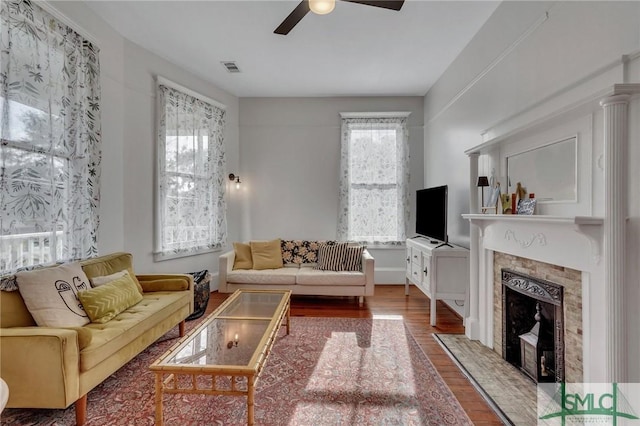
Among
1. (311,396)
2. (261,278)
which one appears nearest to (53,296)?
(311,396)

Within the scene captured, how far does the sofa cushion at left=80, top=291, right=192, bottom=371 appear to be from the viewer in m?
1.77

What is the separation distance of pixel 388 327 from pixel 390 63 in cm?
320

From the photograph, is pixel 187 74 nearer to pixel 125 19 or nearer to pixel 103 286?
pixel 125 19

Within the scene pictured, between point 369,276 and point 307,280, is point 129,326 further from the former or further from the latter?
point 369,276

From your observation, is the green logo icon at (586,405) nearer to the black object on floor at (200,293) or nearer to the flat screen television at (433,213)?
the flat screen television at (433,213)

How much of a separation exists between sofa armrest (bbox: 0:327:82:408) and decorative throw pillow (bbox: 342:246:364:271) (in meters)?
3.05

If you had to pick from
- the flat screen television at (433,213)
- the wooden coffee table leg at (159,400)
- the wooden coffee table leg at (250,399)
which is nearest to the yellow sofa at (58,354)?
the wooden coffee table leg at (159,400)

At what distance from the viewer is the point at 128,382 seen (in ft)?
7.12

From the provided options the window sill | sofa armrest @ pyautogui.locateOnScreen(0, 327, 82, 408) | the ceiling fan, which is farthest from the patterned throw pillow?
the ceiling fan

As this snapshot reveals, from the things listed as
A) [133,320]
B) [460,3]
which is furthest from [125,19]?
[460,3]

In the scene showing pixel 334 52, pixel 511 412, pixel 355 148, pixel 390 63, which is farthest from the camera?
pixel 355 148

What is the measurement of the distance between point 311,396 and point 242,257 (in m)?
2.57

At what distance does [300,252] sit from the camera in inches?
176

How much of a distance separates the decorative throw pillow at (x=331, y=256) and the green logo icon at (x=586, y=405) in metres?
2.53
